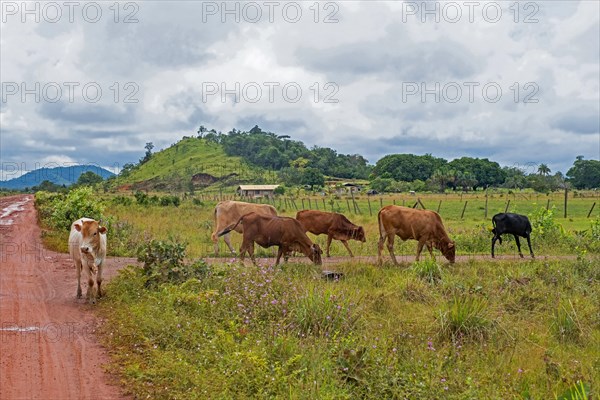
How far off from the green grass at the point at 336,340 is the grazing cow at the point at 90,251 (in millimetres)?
397

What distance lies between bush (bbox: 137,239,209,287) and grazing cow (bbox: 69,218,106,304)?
2.79ft

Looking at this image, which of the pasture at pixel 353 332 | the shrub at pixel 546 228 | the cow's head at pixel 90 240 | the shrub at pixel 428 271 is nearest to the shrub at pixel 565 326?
the pasture at pixel 353 332

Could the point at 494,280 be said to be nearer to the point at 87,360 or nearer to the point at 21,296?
the point at 87,360

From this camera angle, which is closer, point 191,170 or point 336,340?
point 336,340

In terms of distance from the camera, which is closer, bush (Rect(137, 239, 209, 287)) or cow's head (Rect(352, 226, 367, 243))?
bush (Rect(137, 239, 209, 287))

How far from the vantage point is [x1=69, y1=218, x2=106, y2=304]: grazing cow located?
1033 cm

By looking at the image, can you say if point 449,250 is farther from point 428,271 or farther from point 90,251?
point 90,251

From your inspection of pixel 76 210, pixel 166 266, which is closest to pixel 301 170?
pixel 76 210

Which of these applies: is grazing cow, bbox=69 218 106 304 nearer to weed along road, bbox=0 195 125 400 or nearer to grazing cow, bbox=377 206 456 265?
weed along road, bbox=0 195 125 400

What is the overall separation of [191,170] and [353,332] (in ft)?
390

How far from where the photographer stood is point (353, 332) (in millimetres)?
8141

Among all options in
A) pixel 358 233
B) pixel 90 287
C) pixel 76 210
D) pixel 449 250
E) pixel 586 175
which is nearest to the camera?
pixel 90 287

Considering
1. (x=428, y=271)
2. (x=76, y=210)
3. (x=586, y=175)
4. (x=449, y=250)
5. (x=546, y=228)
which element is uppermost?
(x=586, y=175)

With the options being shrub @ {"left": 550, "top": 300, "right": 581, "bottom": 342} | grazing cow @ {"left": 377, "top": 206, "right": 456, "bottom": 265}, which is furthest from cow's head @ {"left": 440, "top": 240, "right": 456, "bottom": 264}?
shrub @ {"left": 550, "top": 300, "right": 581, "bottom": 342}
